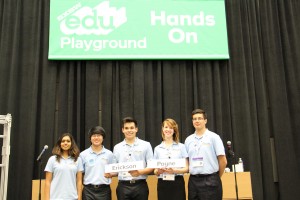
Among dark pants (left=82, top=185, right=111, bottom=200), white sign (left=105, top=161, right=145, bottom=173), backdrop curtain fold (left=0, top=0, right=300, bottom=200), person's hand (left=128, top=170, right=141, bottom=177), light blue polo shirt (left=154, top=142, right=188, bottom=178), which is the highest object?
backdrop curtain fold (left=0, top=0, right=300, bottom=200)

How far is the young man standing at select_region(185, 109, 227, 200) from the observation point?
3.14 m

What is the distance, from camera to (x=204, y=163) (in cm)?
322

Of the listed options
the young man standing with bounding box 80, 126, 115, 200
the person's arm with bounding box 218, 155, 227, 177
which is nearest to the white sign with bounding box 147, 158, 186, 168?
the person's arm with bounding box 218, 155, 227, 177

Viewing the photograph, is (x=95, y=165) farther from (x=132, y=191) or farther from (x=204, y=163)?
(x=204, y=163)

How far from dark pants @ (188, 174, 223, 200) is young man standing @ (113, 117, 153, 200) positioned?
46cm

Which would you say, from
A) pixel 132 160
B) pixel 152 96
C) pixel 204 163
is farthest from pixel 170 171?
pixel 152 96

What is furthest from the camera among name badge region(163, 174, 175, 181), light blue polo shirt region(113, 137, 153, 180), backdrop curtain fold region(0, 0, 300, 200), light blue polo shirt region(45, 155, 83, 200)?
A: backdrop curtain fold region(0, 0, 300, 200)

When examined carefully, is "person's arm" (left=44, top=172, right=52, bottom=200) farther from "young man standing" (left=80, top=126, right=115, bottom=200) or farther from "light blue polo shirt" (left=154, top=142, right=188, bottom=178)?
"light blue polo shirt" (left=154, top=142, right=188, bottom=178)

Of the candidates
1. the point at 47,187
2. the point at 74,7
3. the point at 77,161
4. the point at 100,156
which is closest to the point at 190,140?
the point at 100,156

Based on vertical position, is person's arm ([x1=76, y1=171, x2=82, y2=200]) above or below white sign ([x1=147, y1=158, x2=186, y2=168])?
below

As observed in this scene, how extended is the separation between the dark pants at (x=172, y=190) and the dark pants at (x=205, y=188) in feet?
0.33

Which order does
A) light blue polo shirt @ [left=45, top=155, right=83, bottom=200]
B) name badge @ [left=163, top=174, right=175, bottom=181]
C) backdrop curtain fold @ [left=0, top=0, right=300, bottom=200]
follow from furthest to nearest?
backdrop curtain fold @ [left=0, top=0, right=300, bottom=200]
light blue polo shirt @ [left=45, top=155, right=83, bottom=200]
name badge @ [left=163, top=174, right=175, bottom=181]

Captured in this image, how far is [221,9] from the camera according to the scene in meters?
5.55

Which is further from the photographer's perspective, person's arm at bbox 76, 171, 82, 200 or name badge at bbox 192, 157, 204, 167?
person's arm at bbox 76, 171, 82, 200
